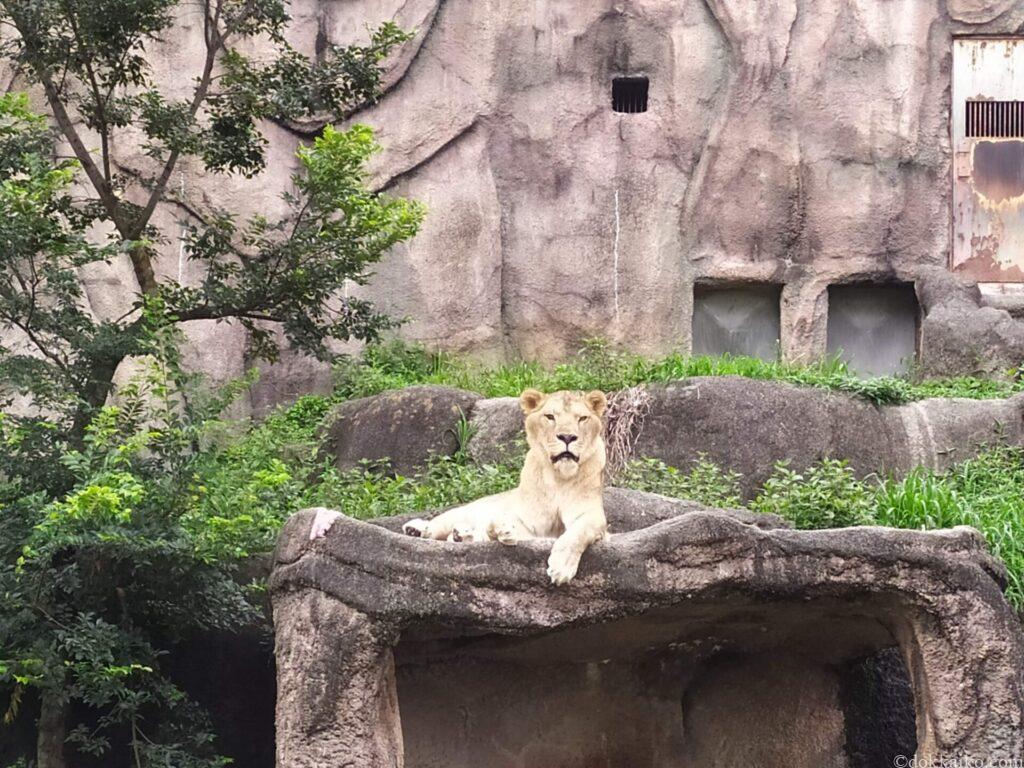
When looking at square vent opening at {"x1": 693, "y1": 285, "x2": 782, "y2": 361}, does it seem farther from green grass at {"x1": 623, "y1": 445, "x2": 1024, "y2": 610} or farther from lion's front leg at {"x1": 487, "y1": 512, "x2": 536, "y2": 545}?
lion's front leg at {"x1": 487, "y1": 512, "x2": 536, "y2": 545}

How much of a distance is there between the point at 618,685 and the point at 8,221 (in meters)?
4.19

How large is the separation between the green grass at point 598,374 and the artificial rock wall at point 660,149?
0.63 metres

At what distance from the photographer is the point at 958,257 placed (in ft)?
48.6

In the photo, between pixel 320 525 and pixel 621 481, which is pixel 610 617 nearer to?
pixel 320 525

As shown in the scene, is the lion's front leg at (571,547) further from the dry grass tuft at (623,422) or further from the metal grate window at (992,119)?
the metal grate window at (992,119)

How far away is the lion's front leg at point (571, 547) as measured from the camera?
6590mm

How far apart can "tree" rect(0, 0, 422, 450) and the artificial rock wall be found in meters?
3.77

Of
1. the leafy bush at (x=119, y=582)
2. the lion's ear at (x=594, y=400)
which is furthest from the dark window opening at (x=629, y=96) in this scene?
the lion's ear at (x=594, y=400)

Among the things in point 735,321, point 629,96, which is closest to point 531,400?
point 735,321

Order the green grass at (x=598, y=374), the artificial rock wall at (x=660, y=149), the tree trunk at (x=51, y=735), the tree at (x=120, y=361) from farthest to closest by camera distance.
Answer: the artificial rock wall at (x=660, y=149), the green grass at (x=598, y=374), the tree trunk at (x=51, y=735), the tree at (x=120, y=361)

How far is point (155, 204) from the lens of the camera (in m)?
10.2

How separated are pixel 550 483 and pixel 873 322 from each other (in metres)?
8.63

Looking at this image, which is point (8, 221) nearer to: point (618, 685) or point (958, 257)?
point (618, 685)

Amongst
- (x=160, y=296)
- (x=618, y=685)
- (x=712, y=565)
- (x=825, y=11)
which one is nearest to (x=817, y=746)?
(x=618, y=685)
